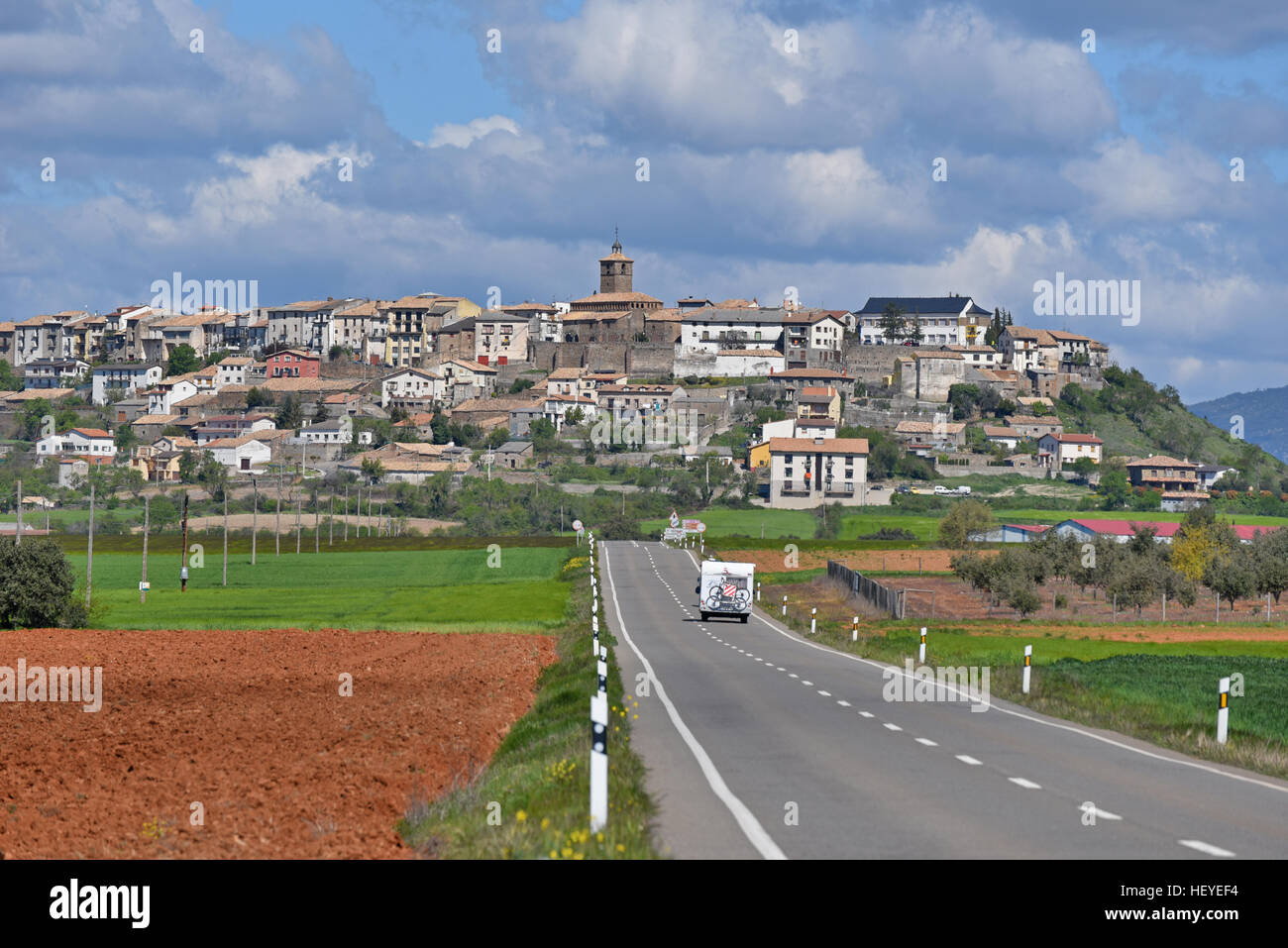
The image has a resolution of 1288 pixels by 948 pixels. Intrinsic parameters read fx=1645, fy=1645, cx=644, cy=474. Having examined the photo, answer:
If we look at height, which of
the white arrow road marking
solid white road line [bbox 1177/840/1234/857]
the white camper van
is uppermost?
solid white road line [bbox 1177/840/1234/857]

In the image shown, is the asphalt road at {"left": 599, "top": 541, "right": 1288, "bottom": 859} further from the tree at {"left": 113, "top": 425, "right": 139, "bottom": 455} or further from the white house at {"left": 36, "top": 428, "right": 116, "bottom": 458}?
the tree at {"left": 113, "top": 425, "right": 139, "bottom": 455}

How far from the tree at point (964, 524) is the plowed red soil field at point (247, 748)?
78.0 m

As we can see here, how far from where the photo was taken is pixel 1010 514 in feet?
470

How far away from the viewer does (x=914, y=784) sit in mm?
17141

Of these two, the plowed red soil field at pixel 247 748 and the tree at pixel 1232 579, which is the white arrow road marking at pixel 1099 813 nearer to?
the plowed red soil field at pixel 247 748

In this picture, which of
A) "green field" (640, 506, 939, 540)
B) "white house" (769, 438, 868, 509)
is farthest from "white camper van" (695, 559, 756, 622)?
"white house" (769, 438, 868, 509)

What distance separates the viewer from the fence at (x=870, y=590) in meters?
65.1

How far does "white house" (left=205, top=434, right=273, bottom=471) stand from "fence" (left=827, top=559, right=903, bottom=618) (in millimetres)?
106781

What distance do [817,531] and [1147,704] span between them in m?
105

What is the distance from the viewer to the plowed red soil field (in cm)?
1550

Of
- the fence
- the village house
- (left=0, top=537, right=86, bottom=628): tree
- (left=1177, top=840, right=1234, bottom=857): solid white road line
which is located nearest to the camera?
(left=1177, top=840, right=1234, bottom=857): solid white road line

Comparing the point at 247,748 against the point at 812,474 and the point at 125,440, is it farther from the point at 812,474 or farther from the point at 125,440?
the point at 125,440

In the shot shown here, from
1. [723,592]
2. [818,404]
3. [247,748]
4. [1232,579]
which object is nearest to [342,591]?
[723,592]

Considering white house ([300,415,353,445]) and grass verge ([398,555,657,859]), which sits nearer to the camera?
grass verge ([398,555,657,859])
